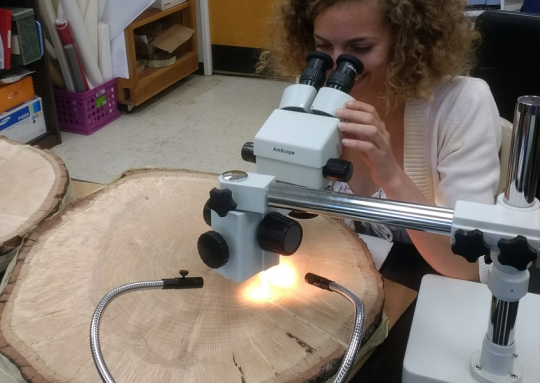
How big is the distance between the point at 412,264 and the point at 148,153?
1.82 meters

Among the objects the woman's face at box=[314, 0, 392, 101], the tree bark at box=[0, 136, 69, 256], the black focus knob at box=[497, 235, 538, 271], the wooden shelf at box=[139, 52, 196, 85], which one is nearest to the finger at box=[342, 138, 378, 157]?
the woman's face at box=[314, 0, 392, 101]

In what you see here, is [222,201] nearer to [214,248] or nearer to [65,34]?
[214,248]

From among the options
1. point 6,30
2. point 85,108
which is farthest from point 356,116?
point 85,108

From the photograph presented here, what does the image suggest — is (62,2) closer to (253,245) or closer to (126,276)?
(126,276)

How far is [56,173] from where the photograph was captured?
4.17 feet

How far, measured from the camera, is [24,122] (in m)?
2.54

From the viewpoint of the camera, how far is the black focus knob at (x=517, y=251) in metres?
0.53

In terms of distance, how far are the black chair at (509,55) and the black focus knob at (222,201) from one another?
3.72ft

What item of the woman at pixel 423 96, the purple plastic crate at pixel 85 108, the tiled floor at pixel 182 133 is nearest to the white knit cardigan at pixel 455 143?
the woman at pixel 423 96

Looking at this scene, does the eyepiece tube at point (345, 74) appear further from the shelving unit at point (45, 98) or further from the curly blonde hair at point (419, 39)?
the shelving unit at point (45, 98)

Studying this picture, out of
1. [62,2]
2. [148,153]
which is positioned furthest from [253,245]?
[62,2]

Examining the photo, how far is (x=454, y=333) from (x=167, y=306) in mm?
422

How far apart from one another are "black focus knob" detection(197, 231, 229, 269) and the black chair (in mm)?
1133

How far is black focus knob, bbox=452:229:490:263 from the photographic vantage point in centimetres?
54
